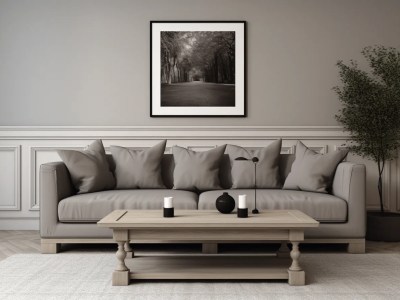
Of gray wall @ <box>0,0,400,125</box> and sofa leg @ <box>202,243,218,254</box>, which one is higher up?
gray wall @ <box>0,0,400,125</box>

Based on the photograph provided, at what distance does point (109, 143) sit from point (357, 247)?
2.67m

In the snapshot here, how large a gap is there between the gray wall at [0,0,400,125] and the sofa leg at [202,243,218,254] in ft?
5.81

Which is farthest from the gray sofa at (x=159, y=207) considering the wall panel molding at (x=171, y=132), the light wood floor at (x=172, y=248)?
the wall panel molding at (x=171, y=132)

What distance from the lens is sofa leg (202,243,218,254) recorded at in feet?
12.6

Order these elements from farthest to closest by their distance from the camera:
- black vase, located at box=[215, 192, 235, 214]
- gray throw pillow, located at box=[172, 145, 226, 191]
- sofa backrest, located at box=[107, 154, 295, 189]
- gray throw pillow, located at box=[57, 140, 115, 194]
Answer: sofa backrest, located at box=[107, 154, 295, 189]
gray throw pillow, located at box=[172, 145, 226, 191]
gray throw pillow, located at box=[57, 140, 115, 194]
black vase, located at box=[215, 192, 235, 214]

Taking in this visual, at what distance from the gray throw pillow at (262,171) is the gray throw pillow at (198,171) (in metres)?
0.18

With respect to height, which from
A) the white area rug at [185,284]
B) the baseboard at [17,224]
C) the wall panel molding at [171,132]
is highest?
the wall panel molding at [171,132]

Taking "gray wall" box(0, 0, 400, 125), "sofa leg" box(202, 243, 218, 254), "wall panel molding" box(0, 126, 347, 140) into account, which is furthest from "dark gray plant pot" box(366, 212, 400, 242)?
"sofa leg" box(202, 243, 218, 254)

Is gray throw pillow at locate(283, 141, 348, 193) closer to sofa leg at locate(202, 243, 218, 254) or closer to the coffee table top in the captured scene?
sofa leg at locate(202, 243, 218, 254)

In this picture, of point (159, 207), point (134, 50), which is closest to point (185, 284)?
point (159, 207)

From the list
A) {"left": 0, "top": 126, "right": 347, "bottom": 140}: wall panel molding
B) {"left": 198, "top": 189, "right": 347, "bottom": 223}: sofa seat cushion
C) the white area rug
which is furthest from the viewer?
{"left": 0, "top": 126, "right": 347, "bottom": 140}: wall panel molding

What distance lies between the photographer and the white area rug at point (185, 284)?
9.12 ft

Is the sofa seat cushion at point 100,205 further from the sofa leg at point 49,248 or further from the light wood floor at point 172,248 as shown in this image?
the light wood floor at point 172,248

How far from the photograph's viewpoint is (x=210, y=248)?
3.86 m
